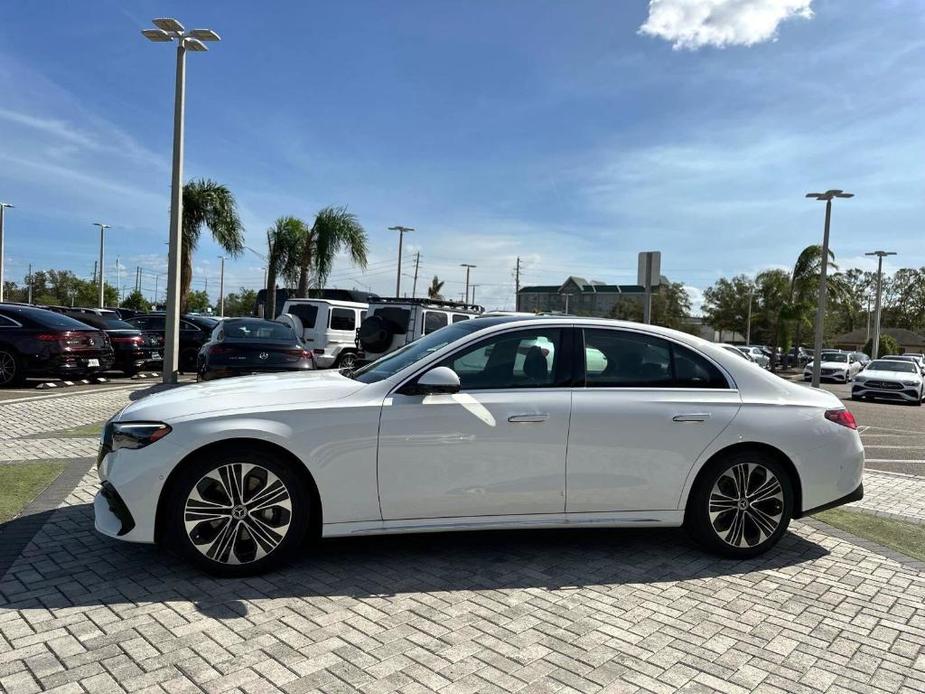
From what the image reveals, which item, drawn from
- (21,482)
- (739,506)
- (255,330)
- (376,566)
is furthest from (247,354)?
(739,506)

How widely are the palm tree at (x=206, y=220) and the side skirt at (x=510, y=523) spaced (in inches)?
842

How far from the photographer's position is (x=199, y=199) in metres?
24.1

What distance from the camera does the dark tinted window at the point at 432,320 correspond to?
52.0 feet

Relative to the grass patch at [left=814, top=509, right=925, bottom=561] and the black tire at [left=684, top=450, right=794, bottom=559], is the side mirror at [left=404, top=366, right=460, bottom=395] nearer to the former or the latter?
the black tire at [left=684, top=450, right=794, bottom=559]

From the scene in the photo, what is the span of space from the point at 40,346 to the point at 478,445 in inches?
464

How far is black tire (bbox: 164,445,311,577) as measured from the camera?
12.4ft

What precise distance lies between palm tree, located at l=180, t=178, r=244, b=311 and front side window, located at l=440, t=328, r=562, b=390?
21290 mm

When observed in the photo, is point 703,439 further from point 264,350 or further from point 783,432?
point 264,350

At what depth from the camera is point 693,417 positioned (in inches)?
171

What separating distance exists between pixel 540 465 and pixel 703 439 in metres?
1.07

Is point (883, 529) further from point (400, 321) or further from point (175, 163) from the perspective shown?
point (175, 163)

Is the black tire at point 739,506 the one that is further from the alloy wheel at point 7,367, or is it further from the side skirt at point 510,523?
the alloy wheel at point 7,367

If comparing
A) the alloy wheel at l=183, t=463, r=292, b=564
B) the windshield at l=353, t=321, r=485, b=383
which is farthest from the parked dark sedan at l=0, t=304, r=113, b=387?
the alloy wheel at l=183, t=463, r=292, b=564

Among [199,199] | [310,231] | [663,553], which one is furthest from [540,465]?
[310,231]
